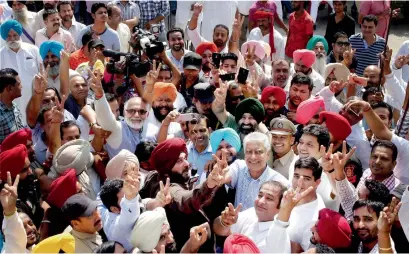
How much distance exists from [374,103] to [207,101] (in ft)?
4.38

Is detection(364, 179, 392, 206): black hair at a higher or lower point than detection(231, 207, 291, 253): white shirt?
higher

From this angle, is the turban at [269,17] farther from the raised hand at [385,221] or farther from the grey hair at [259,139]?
the raised hand at [385,221]

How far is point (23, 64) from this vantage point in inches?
238

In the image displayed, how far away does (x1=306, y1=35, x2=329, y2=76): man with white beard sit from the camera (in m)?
6.60

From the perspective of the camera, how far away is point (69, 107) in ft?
17.6

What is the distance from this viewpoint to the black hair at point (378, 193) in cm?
378

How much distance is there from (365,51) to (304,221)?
3.87m

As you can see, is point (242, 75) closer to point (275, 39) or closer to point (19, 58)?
point (275, 39)

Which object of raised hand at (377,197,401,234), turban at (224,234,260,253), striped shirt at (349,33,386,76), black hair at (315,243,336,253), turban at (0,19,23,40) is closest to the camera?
turban at (224,234,260,253)

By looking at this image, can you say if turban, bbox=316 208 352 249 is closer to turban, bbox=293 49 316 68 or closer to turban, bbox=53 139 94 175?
turban, bbox=53 139 94 175

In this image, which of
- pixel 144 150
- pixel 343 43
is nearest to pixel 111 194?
pixel 144 150

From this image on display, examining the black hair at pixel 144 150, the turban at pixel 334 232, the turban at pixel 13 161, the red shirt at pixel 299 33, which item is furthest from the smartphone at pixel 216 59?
the turban at pixel 334 232

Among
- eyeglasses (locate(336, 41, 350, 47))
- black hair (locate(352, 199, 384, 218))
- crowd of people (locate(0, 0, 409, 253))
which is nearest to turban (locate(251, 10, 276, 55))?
crowd of people (locate(0, 0, 409, 253))

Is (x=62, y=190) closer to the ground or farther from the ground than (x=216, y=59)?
closer to the ground
